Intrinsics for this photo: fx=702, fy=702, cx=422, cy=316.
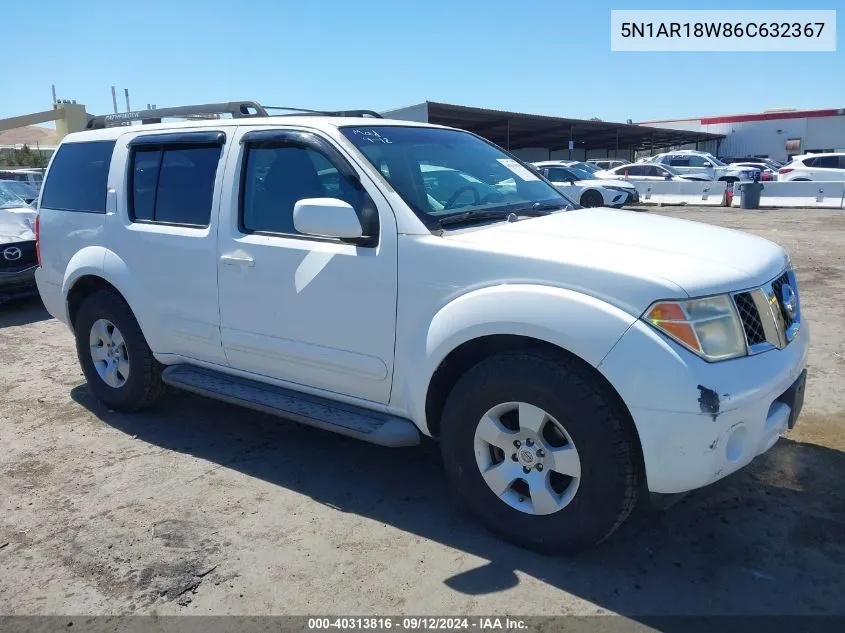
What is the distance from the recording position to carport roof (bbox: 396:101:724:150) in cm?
3201

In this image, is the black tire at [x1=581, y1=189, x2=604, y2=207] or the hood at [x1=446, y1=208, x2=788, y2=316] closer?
the hood at [x1=446, y1=208, x2=788, y2=316]

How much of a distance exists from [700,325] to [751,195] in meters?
21.6


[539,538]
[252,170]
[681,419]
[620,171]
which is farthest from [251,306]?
[620,171]

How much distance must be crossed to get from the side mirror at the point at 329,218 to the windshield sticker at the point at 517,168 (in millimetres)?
1346

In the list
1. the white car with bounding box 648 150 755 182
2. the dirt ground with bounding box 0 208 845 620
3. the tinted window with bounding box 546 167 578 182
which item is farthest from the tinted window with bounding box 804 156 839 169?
the dirt ground with bounding box 0 208 845 620

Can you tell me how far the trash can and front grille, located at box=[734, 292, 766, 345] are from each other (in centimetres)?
2126

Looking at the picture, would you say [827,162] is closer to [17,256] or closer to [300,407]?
[17,256]

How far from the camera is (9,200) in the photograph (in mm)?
9977

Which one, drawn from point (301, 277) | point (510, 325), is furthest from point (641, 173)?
point (510, 325)

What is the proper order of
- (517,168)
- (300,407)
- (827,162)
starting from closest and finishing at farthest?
(300,407), (517,168), (827,162)

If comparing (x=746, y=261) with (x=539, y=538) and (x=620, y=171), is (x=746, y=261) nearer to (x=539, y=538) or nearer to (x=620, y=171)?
(x=539, y=538)

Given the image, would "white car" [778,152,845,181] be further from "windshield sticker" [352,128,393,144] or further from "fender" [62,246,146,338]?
"fender" [62,246,146,338]

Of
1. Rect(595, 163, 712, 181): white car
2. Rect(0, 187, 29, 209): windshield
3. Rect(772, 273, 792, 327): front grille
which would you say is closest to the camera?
Rect(772, 273, 792, 327): front grille

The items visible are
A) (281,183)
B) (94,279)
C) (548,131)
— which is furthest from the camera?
(548,131)
